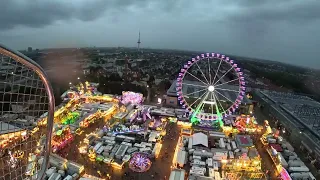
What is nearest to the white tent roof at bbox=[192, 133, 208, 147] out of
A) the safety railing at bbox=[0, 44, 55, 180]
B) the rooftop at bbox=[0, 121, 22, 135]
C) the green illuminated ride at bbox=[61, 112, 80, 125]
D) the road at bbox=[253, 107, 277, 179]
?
the road at bbox=[253, 107, 277, 179]

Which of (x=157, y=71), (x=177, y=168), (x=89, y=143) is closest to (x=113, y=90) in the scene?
(x=89, y=143)

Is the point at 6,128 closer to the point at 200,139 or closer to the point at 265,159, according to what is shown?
the point at 200,139

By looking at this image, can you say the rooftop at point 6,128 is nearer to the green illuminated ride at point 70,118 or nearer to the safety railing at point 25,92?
the safety railing at point 25,92

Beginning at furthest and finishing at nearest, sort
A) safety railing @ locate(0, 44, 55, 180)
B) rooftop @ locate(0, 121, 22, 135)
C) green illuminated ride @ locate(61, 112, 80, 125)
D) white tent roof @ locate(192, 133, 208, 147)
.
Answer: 1. green illuminated ride @ locate(61, 112, 80, 125)
2. white tent roof @ locate(192, 133, 208, 147)
3. rooftop @ locate(0, 121, 22, 135)
4. safety railing @ locate(0, 44, 55, 180)

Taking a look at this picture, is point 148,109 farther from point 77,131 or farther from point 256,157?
point 256,157

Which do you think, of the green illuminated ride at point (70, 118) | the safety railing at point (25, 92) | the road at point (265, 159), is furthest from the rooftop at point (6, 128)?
the green illuminated ride at point (70, 118)

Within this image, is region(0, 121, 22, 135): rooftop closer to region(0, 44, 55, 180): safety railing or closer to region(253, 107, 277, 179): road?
region(0, 44, 55, 180): safety railing

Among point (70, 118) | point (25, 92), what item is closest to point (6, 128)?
point (25, 92)

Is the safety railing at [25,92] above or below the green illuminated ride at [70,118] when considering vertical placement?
above
